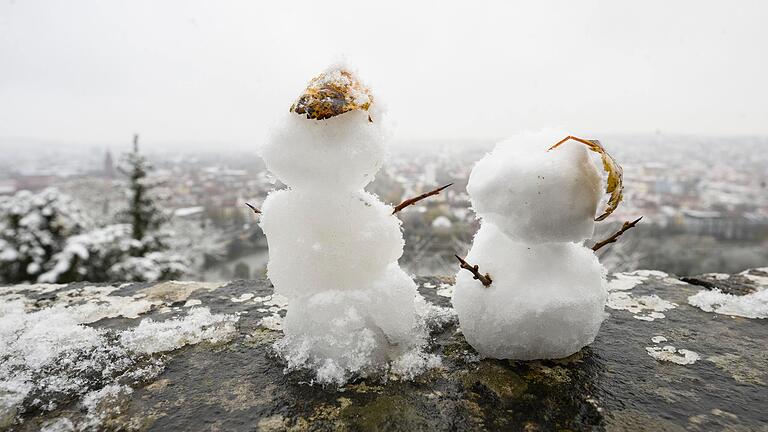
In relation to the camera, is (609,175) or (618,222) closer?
(609,175)

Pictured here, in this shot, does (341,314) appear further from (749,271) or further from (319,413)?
(749,271)

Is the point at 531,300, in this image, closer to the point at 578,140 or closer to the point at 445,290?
the point at 578,140

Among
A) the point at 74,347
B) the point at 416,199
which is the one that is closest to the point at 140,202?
the point at 74,347

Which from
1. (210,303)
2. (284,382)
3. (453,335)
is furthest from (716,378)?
(210,303)

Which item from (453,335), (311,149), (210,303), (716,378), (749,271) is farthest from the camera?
(749,271)

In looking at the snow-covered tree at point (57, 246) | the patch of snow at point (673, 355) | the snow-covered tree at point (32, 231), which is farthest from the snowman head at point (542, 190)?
the snow-covered tree at point (32, 231)

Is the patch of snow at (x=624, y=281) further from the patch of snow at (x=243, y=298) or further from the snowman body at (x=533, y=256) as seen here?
the patch of snow at (x=243, y=298)
